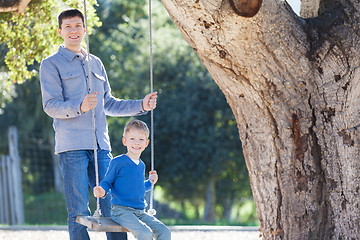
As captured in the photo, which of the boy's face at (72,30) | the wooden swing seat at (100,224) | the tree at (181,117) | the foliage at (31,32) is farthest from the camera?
the tree at (181,117)

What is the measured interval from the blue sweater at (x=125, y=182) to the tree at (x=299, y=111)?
2.48ft

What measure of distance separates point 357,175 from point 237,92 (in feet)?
3.04

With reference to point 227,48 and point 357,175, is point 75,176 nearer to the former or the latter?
point 227,48

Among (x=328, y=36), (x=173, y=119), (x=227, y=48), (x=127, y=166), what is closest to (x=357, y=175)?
(x=328, y=36)

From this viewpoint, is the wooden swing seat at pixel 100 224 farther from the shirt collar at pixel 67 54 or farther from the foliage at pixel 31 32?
the foliage at pixel 31 32

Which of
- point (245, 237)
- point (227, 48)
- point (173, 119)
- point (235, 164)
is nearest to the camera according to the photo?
point (227, 48)

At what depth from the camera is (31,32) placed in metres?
6.26

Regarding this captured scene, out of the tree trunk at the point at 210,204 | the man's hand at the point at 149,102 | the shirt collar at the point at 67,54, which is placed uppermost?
the shirt collar at the point at 67,54

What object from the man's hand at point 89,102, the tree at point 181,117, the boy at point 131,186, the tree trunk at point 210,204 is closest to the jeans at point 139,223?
the boy at point 131,186

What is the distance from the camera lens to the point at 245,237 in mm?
7102

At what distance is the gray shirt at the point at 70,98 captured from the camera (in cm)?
386

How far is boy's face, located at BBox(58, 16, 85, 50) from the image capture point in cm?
403

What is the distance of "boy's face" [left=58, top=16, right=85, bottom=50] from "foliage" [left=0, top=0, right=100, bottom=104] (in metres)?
2.01

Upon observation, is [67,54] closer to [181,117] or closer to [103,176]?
[103,176]
